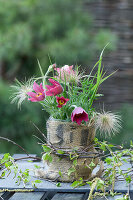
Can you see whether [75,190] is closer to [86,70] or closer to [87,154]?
[87,154]

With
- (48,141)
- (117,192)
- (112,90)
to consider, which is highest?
(48,141)

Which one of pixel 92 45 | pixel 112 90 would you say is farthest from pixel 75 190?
pixel 92 45

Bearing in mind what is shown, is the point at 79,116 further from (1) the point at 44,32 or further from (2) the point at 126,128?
(1) the point at 44,32

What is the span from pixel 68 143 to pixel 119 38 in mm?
2003

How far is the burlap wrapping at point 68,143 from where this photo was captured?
96 centimetres

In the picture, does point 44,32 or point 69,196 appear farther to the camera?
point 44,32

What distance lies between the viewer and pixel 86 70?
1046 mm

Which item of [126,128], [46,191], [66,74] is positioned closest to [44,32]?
[126,128]

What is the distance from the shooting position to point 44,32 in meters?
2.89

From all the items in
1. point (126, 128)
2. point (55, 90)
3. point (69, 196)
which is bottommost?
point (126, 128)

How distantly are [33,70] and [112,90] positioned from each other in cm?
70

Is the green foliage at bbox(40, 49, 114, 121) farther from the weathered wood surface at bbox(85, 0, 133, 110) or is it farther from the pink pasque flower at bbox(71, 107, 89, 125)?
the weathered wood surface at bbox(85, 0, 133, 110)

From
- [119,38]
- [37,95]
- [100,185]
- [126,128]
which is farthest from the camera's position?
[119,38]

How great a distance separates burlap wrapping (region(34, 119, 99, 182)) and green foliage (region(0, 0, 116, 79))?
176 cm
